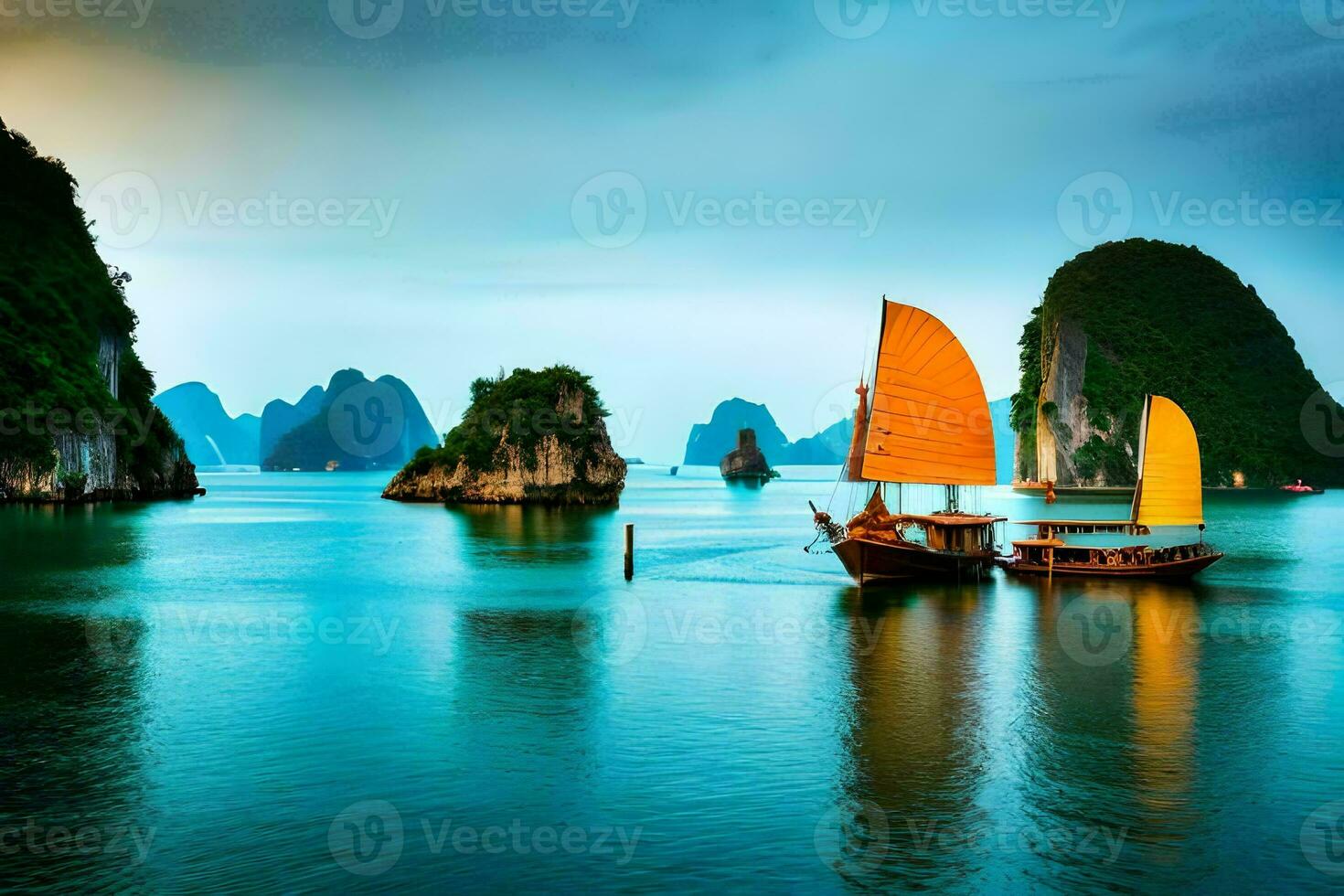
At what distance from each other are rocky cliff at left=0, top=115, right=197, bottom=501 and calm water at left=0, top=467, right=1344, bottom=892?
161 feet

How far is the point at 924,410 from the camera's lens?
141 feet

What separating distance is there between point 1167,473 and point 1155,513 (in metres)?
1.83

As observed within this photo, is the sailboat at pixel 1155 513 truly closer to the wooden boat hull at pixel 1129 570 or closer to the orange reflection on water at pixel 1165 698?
the wooden boat hull at pixel 1129 570

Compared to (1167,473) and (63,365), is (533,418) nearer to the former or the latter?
(63,365)

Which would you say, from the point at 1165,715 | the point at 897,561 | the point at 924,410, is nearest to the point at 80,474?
the point at 897,561

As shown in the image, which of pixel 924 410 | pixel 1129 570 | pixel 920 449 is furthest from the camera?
pixel 920 449

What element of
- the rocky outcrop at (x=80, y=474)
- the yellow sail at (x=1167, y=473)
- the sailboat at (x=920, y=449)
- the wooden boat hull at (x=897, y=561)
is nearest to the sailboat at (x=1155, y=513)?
the yellow sail at (x=1167, y=473)

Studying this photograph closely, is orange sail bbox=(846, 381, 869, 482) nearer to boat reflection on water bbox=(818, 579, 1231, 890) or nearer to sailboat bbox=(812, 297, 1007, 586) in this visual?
sailboat bbox=(812, 297, 1007, 586)

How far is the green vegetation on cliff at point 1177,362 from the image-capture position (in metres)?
150

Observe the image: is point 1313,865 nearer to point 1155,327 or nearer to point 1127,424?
point 1127,424

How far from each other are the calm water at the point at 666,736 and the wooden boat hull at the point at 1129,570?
106 cm

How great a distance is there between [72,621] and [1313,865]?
30928 millimetres

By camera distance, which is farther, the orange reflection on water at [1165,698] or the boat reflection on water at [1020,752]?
the orange reflection on water at [1165,698]

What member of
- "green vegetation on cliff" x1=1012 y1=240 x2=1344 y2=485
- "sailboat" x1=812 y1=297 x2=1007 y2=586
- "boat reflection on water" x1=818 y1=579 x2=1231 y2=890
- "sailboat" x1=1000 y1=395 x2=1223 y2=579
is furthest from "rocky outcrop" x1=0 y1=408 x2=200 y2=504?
"green vegetation on cliff" x1=1012 y1=240 x2=1344 y2=485
